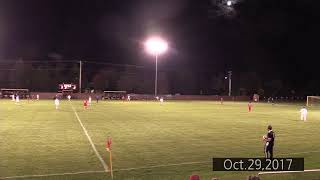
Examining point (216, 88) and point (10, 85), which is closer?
point (10, 85)

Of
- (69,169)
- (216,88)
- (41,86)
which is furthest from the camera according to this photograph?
(216,88)

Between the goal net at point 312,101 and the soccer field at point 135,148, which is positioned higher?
the goal net at point 312,101

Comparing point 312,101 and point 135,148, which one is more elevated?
point 312,101

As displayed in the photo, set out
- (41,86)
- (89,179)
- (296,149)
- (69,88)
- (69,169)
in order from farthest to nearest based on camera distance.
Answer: (41,86), (69,88), (296,149), (69,169), (89,179)

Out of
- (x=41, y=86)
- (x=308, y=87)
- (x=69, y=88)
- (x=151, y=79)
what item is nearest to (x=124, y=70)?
(x=151, y=79)

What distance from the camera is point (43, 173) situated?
56.4ft

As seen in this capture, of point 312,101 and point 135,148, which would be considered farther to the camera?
point 312,101

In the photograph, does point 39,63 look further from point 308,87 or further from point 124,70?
point 308,87

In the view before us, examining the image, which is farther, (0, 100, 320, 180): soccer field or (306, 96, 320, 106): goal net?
(306, 96, 320, 106): goal net

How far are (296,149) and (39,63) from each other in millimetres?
115563

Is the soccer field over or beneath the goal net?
beneath

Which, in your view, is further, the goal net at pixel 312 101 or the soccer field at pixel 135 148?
the goal net at pixel 312 101

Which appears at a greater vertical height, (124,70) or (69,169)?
(124,70)

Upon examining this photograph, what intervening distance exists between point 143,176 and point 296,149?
10.1 metres
